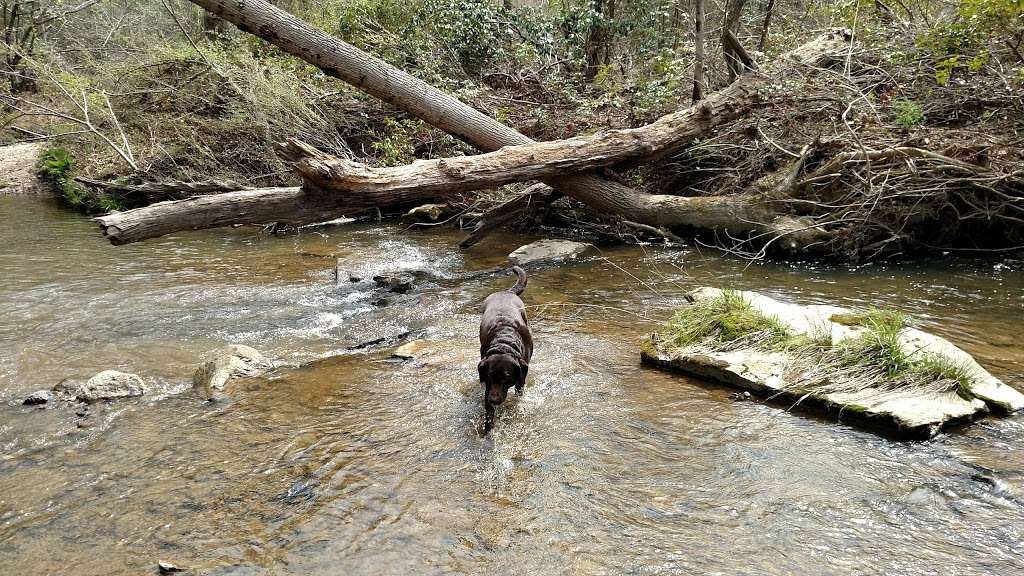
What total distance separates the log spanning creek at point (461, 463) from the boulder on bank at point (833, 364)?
6.6 inches

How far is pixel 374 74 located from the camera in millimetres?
10938

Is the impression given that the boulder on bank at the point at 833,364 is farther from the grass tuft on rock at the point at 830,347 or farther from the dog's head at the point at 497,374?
the dog's head at the point at 497,374

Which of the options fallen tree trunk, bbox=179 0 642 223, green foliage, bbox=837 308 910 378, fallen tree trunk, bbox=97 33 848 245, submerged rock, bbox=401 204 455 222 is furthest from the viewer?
submerged rock, bbox=401 204 455 222

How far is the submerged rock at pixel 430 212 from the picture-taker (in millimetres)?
13094

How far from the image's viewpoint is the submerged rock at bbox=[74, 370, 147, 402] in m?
5.28

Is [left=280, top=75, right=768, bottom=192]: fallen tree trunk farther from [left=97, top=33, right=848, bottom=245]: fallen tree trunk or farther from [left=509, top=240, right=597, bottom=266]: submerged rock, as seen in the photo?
[left=509, top=240, right=597, bottom=266]: submerged rock

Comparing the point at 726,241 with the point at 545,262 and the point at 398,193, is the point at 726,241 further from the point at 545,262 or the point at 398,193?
the point at 398,193

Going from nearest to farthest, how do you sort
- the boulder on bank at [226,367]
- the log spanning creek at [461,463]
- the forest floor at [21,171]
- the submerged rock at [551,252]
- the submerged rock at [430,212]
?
the log spanning creek at [461,463] → the boulder on bank at [226,367] → the submerged rock at [551,252] → the submerged rock at [430,212] → the forest floor at [21,171]

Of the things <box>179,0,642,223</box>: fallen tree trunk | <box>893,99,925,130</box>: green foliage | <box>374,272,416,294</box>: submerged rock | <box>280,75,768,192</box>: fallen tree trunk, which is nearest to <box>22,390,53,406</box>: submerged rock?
<box>280,75,768,192</box>: fallen tree trunk

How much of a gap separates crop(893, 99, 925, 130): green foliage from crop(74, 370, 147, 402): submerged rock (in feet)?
32.1

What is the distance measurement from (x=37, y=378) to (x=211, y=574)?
12.3 feet

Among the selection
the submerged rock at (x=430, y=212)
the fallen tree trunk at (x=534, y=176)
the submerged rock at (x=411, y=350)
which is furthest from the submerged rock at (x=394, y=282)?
the submerged rock at (x=430, y=212)

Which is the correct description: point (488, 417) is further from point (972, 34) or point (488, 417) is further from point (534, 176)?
point (972, 34)

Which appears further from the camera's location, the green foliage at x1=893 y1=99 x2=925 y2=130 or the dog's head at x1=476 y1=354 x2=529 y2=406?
the green foliage at x1=893 y1=99 x2=925 y2=130
